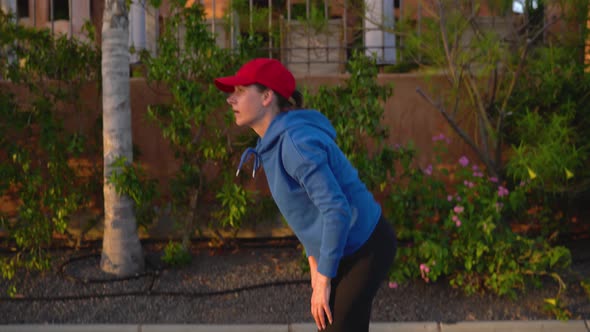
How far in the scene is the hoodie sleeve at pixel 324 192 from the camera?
2.50 meters

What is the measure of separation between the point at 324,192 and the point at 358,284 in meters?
0.46

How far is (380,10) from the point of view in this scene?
7.36 m

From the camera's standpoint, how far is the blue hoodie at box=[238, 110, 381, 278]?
251cm

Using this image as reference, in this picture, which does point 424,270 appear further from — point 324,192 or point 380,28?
point 324,192

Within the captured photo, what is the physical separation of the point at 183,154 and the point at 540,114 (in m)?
3.40

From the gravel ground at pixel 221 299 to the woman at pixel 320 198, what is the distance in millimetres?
2556

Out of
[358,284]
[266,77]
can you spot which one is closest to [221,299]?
[358,284]

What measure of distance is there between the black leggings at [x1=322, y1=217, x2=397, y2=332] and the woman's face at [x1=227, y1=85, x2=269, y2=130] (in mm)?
674

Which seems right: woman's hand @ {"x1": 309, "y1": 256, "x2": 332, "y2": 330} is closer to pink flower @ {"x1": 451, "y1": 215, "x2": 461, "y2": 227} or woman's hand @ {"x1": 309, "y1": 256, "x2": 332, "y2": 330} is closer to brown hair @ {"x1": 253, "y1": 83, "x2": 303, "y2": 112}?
brown hair @ {"x1": 253, "y1": 83, "x2": 303, "y2": 112}

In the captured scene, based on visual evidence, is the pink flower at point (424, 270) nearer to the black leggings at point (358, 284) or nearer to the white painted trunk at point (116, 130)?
the white painted trunk at point (116, 130)

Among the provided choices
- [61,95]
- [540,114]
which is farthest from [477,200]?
[61,95]

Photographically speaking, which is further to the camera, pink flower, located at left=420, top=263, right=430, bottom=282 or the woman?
pink flower, located at left=420, top=263, right=430, bottom=282

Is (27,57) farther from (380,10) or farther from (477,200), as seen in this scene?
(477,200)

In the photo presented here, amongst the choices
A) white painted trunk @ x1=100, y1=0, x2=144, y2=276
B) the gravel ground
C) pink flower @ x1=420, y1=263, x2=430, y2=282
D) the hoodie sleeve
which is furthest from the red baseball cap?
white painted trunk @ x1=100, y1=0, x2=144, y2=276
